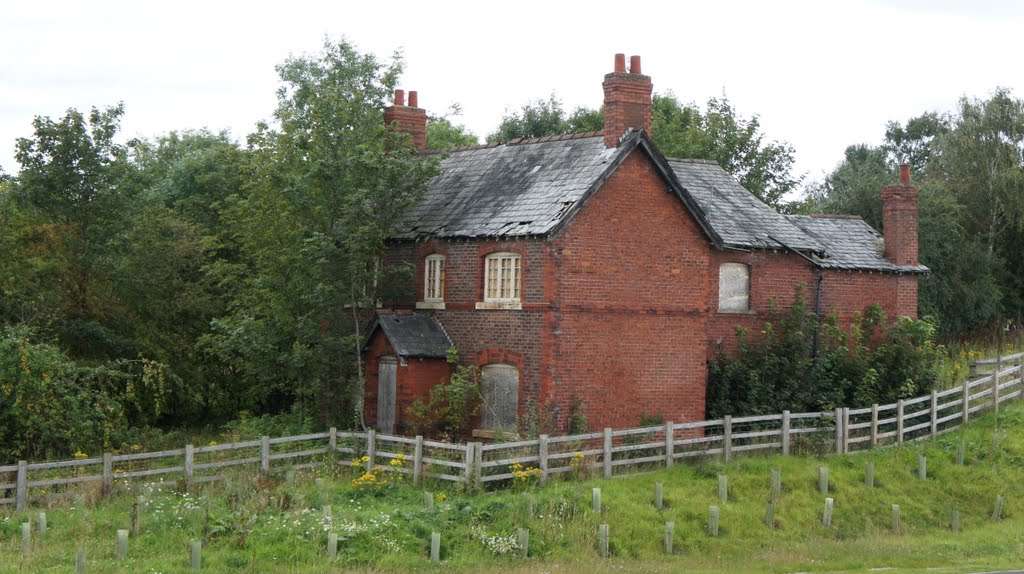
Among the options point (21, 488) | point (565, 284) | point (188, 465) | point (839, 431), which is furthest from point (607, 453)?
point (21, 488)

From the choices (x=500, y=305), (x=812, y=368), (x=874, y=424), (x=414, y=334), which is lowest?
A: (x=874, y=424)

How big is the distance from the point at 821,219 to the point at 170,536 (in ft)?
80.3

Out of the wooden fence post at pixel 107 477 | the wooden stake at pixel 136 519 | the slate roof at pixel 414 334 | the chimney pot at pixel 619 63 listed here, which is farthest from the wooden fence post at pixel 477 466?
the chimney pot at pixel 619 63

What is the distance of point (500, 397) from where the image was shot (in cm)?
2794

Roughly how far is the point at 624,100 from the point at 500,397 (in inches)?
308

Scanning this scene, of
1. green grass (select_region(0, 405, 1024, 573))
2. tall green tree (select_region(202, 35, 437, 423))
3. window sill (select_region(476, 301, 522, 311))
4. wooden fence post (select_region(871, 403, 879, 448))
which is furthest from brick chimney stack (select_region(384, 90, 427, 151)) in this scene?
wooden fence post (select_region(871, 403, 879, 448))

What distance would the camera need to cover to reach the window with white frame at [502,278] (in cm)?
2786

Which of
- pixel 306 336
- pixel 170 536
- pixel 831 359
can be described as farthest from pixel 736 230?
pixel 170 536

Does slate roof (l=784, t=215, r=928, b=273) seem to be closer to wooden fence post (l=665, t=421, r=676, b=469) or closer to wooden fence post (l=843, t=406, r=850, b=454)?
wooden fence post (l=843, t=406, r=850, b=454)

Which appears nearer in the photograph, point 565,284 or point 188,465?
point 188,465

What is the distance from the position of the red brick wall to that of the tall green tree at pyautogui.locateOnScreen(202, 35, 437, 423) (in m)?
4.77

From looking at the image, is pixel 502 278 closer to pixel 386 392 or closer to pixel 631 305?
pixel 631 305

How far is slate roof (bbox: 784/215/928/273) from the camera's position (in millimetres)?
35312

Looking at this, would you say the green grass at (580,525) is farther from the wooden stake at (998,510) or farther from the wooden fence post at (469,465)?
the wooden fence post at (469,465)
